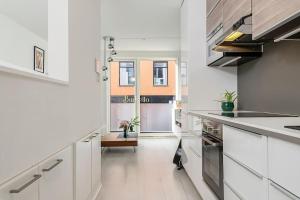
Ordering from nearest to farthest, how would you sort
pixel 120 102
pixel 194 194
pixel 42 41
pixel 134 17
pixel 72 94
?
pixel 72 94, pixel 194 194, pixel 134 17, pixel 42 41, pixel 120 102

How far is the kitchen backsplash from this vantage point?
2.15 metres

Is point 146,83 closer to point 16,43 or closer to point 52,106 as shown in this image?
point 16,43

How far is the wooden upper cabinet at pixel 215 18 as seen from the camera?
2.70 metres

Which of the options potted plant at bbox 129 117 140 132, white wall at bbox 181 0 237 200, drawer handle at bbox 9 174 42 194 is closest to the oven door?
white wall at bbox 181 0 237 200

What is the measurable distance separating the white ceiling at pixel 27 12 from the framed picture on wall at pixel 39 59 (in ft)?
1.49

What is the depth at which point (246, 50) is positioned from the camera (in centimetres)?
266

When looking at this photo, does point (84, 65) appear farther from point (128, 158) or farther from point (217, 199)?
point (128, 158)

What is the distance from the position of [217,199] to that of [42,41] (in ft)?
15.8

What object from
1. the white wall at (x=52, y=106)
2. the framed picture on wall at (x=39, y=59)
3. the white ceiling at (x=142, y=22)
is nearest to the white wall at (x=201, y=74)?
the white ceiling at (x=142, y=22)

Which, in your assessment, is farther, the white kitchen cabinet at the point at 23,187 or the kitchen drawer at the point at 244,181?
the kitchen drawer at the point at 244,181

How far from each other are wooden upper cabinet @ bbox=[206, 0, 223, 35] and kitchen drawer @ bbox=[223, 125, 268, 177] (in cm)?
133

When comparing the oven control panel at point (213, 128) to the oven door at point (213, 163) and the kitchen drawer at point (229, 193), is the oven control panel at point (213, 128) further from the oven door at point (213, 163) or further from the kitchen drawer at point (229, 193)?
the kitchen drawer at point (229, 193)

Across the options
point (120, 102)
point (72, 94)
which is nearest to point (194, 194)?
point (72, 94)

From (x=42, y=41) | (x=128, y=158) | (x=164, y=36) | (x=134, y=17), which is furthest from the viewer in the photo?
(x=164, y=36)
